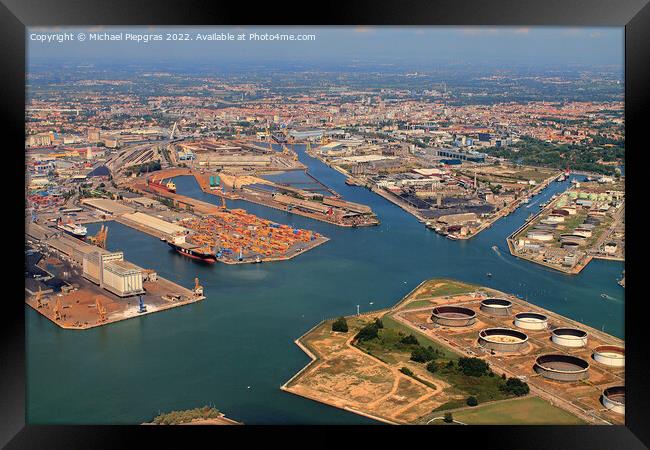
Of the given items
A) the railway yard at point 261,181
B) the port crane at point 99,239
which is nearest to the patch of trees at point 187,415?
the port crane at point 99,239

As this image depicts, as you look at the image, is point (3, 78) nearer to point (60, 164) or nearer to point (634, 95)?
point (634, 95)

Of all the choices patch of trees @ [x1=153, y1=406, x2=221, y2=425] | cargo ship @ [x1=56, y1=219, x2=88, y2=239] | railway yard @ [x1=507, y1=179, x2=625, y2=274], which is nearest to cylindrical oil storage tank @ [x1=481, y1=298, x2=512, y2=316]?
railway yard @ [x1=507, y1=179, x2=625, y2=274]

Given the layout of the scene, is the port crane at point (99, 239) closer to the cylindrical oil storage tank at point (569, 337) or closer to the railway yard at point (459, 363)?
the railway yard at point (459, 363)

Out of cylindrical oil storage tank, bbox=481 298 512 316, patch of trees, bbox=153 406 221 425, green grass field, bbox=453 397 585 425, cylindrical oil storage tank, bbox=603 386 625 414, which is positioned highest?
cylindrical oil storage tank, bbox=481 298 512 316

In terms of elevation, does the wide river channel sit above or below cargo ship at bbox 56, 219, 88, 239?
below

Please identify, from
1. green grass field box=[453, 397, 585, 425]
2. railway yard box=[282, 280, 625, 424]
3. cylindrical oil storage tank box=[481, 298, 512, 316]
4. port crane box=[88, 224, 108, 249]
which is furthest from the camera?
port crane box=[88, 224, 108, 249]

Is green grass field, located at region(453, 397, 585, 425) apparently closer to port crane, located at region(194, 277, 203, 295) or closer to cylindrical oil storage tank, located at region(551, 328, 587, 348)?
cylindrical oil storage tank, located at region(551, 328, 587, 348)

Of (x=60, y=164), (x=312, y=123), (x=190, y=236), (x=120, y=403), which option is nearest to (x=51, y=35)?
(x=120, y=403)

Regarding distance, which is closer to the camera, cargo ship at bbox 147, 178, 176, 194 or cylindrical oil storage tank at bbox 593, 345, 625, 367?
cylindrical oil storage tank at bbox 593, 345, 625, 367
